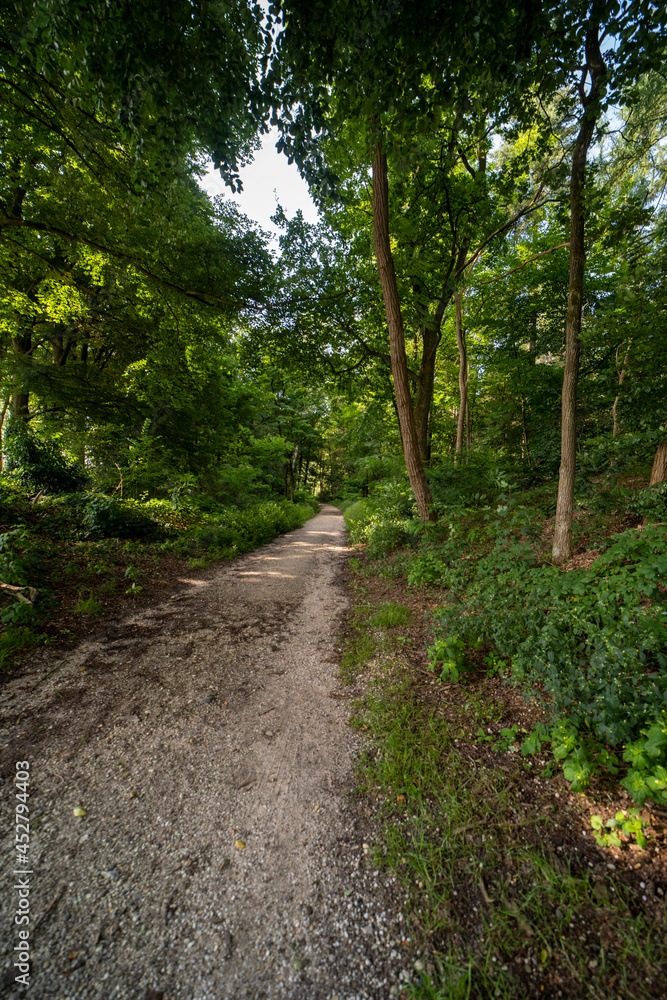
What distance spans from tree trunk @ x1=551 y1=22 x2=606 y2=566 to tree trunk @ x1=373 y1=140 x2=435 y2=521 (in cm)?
223

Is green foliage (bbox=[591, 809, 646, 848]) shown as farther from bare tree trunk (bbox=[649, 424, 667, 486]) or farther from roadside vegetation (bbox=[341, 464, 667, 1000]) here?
bare tree trunk (bbox=[649, 424, 667, 486])

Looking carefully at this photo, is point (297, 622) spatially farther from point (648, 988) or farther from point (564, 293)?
point (564, 293)

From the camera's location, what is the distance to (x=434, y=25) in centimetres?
300

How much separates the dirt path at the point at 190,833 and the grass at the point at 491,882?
0.65 feet

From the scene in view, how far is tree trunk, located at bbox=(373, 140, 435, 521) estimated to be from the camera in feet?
18.7

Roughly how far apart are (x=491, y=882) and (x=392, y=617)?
2984 millimetres

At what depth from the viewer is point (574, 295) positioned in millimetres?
4801

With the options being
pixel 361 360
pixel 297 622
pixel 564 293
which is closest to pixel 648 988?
pixel 297 622

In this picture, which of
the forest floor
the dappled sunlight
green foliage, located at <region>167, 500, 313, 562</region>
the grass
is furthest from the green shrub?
the grass

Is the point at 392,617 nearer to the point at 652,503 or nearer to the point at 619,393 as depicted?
the point at 652,503

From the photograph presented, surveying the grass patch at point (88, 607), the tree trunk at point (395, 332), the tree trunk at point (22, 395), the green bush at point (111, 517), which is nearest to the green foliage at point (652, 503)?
the tree trunk at point (395, 332)

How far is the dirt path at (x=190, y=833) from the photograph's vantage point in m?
1.45

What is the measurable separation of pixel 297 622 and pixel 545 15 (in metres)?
7.10

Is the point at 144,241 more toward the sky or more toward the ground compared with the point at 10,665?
more toward the sky
